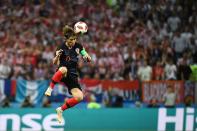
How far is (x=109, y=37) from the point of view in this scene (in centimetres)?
2569

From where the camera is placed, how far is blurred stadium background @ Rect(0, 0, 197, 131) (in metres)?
20.0

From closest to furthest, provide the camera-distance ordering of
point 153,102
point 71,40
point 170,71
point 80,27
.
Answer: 1. point 80,27
2. point 71,40
3. point 153,102
4. point 170,71

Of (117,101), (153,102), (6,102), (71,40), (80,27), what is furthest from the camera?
(153,102)

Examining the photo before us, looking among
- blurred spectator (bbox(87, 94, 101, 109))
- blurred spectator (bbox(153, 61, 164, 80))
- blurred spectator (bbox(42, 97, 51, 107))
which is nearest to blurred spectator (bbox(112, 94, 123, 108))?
blurred spectator (bbox(87, 94, 101, 109))

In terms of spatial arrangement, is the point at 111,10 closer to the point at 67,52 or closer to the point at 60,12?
the point at 60,12

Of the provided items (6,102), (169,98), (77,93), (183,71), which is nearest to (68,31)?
(77,93)

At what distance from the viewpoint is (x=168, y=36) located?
26.0m

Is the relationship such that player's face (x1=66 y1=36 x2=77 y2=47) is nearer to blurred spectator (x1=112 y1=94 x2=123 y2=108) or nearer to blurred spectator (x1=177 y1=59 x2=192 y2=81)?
blurred spectator (x1=112 y1=94 x2=123 y2=108)

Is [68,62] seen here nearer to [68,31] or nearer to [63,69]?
[63,69]

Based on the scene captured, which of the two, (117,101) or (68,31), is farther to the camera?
(117,101)

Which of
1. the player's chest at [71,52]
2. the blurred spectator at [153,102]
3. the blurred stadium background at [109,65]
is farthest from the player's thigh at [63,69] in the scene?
the blurred spectator at [153,102]

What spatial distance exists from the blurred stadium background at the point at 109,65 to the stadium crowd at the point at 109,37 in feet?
0.12

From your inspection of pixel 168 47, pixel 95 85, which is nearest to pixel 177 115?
pixel 95 85

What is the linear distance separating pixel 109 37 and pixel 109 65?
6.82ft
